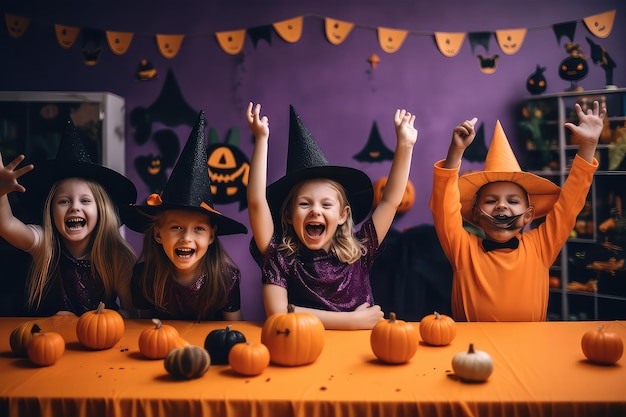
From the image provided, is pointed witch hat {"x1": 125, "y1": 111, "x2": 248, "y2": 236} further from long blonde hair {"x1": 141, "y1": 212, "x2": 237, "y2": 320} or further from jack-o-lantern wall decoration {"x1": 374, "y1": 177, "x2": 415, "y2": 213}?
jack-o-lantern wall decoration {"x1": 374, "y1": 177, "x2": 415, "y2": 213}

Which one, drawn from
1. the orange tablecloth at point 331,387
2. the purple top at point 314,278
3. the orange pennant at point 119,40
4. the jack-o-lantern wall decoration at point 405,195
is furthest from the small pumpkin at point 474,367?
the orange pennant at point 119,40

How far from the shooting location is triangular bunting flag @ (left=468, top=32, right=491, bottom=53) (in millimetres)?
5438

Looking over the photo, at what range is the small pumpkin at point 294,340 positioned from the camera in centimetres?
190

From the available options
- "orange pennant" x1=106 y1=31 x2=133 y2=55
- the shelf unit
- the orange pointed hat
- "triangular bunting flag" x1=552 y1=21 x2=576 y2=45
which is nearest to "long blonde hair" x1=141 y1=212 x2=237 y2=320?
the orange pointed hat

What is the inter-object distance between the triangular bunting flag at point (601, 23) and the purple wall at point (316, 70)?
6.7 inches

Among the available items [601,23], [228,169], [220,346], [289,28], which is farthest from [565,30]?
[220,346]

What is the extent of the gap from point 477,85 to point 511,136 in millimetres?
578

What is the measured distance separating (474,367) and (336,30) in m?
4.34

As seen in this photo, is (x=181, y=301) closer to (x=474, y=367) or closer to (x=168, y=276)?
(x=168, y=276)

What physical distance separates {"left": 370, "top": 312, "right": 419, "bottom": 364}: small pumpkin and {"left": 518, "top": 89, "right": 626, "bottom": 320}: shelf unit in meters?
3.70

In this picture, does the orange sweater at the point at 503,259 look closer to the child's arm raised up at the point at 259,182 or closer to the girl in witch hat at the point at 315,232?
the girl in witch hat at the point at 315,232

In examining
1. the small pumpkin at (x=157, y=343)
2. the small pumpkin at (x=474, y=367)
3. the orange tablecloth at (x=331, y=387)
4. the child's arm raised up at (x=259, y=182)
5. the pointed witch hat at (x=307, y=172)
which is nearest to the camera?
the orange tablecloth at (x=331, y=387)

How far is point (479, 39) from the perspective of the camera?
214 inches

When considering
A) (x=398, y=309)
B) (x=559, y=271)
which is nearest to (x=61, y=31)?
(x=398, y=309)
